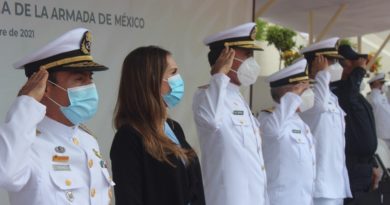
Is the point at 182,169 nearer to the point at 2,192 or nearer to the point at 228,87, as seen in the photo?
the point at 228,87

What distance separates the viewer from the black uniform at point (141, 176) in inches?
88.4

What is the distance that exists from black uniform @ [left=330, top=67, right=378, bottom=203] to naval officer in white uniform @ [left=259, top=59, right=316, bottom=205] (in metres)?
1.06

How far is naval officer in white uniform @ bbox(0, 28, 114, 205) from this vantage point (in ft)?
5.83

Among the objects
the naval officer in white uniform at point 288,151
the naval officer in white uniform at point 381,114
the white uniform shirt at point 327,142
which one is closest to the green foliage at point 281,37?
the naval officer in white uniform at point 381,114

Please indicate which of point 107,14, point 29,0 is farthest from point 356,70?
point 29,0

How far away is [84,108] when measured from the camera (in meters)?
2.00

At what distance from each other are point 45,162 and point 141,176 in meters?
0.48

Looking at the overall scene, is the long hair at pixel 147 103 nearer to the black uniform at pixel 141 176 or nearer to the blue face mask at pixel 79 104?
the black uniform at pixel 141 176

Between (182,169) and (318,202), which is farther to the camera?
(318,202)

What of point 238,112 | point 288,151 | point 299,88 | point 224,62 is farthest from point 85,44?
point 299,88

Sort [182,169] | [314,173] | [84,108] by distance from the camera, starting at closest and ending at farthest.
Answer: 1. [84,108]
2. [182,169]
3. [314,173]

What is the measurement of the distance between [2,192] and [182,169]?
129cm

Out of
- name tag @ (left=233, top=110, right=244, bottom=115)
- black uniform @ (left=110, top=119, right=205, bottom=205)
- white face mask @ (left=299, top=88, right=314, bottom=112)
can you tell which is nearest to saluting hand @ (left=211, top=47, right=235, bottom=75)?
name tag @ (left=233, top=110, right=244, bottom=115)

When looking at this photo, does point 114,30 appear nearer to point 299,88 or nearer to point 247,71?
point 247,71
